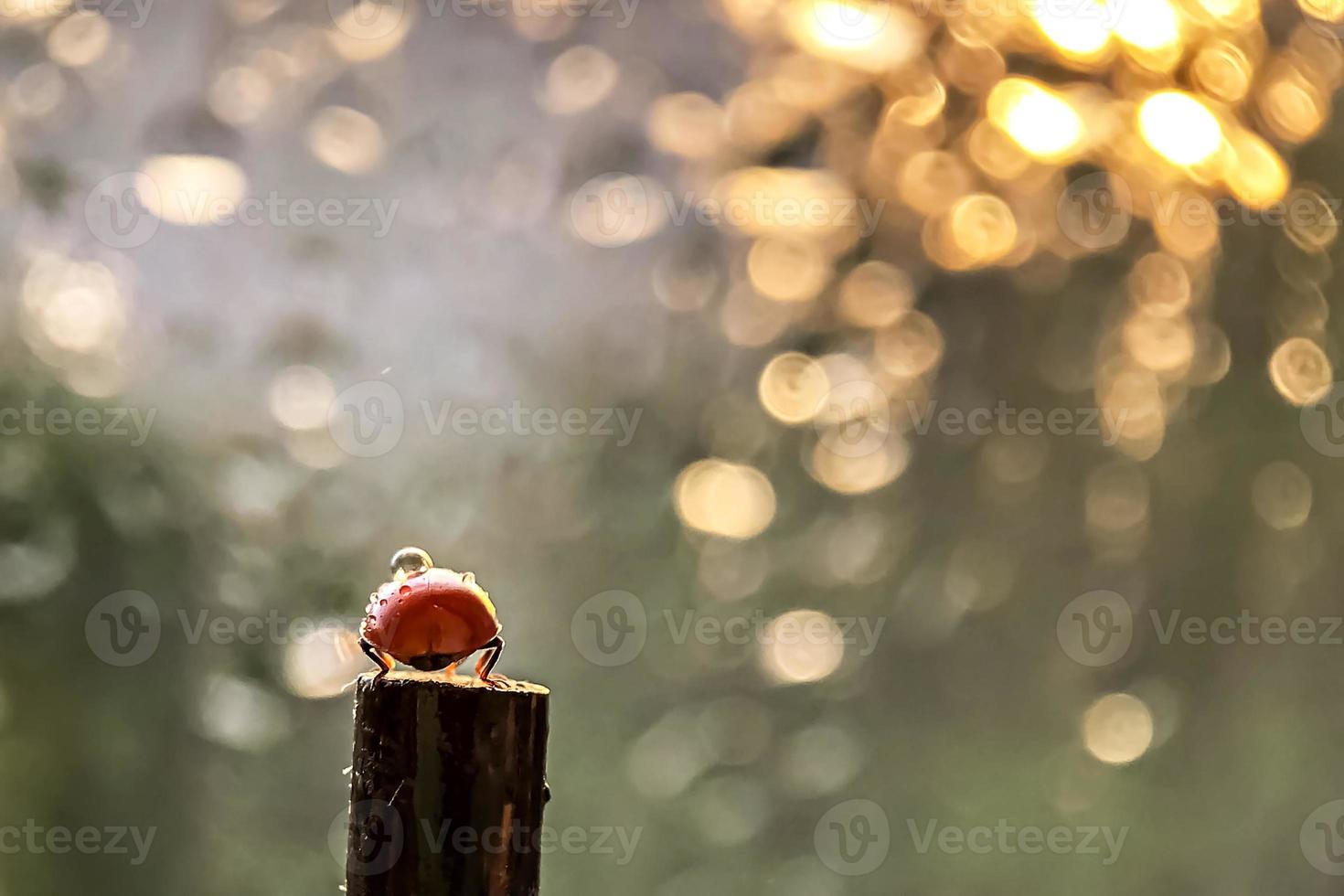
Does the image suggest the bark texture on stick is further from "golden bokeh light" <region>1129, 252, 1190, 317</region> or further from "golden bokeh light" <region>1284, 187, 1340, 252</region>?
"golden bokeh light" <region>1284, 187, 1340, 252</region>

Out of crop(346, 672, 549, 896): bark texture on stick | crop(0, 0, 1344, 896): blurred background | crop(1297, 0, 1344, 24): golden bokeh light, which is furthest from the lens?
crop(1297, 0, 1344, 24): golden bokeh light

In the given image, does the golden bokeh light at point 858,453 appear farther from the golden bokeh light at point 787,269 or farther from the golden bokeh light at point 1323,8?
the golden bokeh light at point 1323,8

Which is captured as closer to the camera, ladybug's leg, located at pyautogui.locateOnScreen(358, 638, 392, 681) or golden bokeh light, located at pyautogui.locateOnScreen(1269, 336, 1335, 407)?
ladybug's leg, located at pyautogui.locateOnScreen(358, 638, 392, 681)

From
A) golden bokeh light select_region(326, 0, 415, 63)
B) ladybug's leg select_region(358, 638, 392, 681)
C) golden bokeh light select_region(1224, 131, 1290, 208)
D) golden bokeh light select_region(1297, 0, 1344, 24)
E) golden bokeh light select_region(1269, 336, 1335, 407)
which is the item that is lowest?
ladybug's leg select_region(358, 638, 392, 681)

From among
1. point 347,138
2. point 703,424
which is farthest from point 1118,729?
point 347,138

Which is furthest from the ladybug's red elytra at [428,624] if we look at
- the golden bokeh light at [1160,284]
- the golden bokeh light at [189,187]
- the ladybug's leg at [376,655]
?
the golden bokeh light at [1160,284]

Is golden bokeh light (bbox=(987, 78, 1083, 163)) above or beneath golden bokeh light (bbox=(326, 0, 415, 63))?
beneath

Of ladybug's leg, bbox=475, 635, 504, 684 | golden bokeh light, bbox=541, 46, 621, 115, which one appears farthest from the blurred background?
ladybug's leg, bbox=475, 635, 504, 684

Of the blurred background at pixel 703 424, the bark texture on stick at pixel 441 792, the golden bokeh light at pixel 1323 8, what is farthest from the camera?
the golden bokeh light at pixel 1323 8

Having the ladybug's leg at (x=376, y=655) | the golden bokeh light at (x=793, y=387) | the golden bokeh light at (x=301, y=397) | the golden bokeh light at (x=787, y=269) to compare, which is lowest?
the ladybug's leg at (x=376, y=655)
